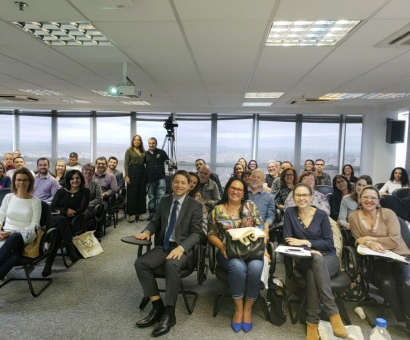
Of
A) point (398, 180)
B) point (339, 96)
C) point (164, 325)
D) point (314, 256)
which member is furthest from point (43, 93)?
point (398, 180)

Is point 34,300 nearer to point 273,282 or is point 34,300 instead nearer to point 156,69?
point 273,282

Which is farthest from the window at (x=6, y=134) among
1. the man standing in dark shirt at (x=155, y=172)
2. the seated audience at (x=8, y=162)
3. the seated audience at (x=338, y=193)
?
the seated audience at (x=338, y=193)

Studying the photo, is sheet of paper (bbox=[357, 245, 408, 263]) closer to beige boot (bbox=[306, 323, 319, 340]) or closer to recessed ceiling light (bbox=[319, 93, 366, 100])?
beige boot (bbox=[306, 323, 319, 340])

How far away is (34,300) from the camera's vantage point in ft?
9.59

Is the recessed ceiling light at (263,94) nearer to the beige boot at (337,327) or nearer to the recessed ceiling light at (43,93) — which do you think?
the recessed ceiling light at (43,93)

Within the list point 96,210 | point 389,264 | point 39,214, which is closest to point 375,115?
point 389,264

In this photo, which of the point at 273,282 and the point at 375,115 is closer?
the point at 273,282

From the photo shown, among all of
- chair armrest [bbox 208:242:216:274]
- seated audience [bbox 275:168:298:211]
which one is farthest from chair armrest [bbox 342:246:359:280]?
seated audience [bbox 275:168:298:211]

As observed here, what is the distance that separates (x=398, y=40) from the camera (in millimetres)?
2795

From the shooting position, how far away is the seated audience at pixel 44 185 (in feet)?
14.6

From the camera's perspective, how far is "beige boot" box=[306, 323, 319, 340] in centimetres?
235

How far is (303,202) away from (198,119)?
21.0 feet

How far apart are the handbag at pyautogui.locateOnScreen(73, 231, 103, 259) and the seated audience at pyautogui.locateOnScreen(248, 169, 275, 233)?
2.34 meters

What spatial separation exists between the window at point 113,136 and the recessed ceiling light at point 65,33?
19.2ft
